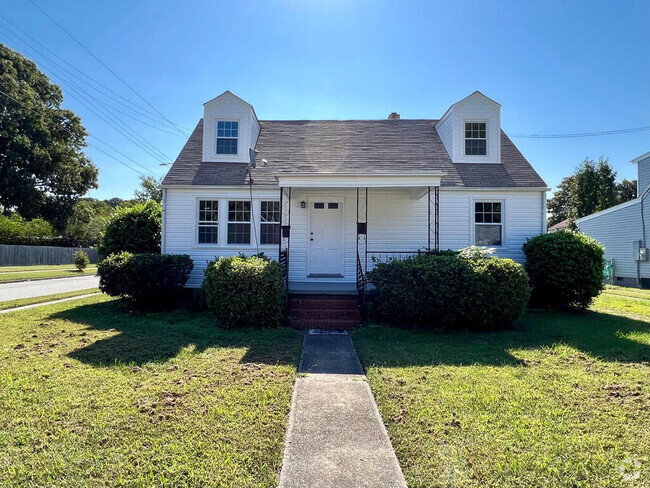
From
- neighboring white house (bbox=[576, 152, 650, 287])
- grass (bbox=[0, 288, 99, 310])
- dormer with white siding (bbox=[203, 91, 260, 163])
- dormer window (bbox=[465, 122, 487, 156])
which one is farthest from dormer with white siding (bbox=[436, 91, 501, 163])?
grass (bbox=[0, 288, 99, 310])

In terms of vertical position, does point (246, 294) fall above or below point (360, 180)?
below

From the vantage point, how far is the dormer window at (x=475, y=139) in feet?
36.3

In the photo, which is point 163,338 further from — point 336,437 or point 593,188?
point 593,188

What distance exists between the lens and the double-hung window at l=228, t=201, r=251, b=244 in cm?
1023

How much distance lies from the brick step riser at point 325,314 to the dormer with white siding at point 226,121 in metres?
5.51

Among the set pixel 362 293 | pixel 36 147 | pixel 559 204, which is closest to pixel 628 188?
pixel 559 204

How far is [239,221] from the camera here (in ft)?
33.6

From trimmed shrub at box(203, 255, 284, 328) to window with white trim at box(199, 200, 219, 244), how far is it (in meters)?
3.24

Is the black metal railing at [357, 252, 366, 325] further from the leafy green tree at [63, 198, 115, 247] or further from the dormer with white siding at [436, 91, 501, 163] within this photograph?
the leafy green tree at [63, 198, 115, 247]

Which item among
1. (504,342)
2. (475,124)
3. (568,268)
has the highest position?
(475,124)

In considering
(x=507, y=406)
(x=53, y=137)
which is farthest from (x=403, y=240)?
(x=53, y=137)

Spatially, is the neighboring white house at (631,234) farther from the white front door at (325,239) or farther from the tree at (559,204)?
the tree at (559,204)

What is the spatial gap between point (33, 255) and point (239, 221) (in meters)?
27.2

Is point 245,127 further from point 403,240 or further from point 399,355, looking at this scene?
point 399,355
